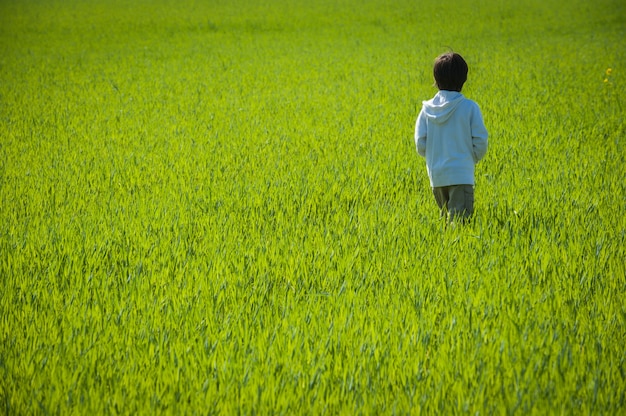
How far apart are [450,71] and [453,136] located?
1.22 ft

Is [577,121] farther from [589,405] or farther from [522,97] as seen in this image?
[589,405]

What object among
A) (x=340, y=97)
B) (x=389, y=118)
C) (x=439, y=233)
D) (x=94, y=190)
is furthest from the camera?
(x=340, y=97)

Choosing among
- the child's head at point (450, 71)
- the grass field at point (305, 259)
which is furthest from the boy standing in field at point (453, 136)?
the grass field at point (305, 259)

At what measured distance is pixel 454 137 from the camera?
348cm

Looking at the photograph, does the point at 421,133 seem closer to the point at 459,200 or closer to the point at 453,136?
the point at 453,136

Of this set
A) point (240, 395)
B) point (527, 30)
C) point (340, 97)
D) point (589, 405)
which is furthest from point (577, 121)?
point (527, 30)

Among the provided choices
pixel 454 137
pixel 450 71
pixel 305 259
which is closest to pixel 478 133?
pixel 454 137

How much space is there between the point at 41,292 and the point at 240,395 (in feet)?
4.50

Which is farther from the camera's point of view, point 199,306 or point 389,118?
point 389,118

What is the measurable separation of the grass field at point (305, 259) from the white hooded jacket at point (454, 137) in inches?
13.3

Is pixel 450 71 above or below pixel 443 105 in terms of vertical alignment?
above

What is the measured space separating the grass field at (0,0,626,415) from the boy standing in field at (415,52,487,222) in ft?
0.82

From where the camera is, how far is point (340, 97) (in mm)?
9000

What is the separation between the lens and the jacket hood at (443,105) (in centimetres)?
342
